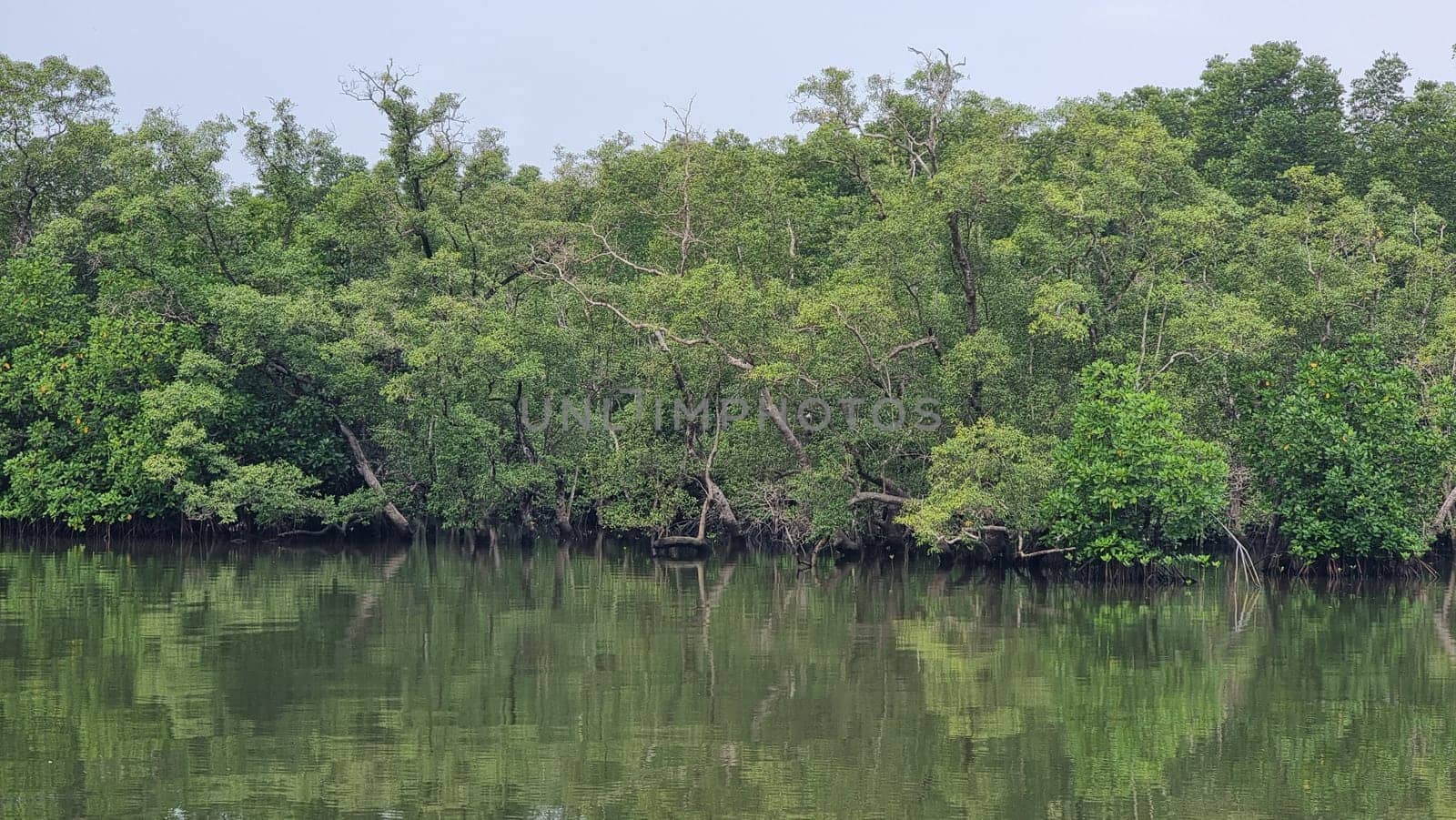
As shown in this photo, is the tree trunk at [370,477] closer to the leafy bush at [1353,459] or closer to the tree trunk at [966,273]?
the tree trunk at [966,273]

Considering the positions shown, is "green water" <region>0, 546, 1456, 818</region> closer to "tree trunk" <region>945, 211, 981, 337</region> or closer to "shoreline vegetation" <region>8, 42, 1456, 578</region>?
"shoreline vegetation" <region>8, 42, 1456, 578</region>

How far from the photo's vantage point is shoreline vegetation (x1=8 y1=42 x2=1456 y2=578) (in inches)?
1076

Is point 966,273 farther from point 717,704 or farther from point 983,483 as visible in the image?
point 717,704

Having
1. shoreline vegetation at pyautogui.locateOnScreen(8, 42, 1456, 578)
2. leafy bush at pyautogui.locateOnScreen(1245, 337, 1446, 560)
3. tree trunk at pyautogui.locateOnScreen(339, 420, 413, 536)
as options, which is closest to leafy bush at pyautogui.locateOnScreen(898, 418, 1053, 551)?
shoreline vegetation at pyautogui.locateOnScreen(8, 42, 1456, 578)

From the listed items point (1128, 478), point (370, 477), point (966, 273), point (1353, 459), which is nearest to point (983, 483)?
point (1128, 478)

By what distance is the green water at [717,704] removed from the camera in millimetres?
11219

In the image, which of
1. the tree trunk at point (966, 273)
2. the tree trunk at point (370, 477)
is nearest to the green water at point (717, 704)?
the tree trunk at point (966, 273)

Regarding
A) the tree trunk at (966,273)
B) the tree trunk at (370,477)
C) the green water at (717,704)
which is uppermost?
the tree trunk at (966,273)

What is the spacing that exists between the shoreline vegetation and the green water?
133 inches

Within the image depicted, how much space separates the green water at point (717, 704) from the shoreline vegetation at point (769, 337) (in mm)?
3372

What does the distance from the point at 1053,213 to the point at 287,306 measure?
54.9ft

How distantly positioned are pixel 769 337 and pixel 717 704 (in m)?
17.2

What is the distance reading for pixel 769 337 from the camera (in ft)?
103

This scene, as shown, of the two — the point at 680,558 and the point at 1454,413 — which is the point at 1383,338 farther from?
the point at 680,558
